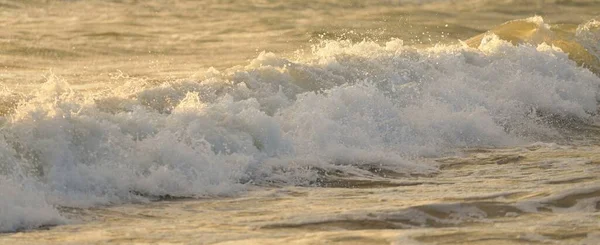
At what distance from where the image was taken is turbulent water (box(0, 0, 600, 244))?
7102 mm

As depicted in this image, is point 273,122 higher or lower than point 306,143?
higher

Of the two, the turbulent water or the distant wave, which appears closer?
the turbulent water

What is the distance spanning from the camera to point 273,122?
9828 millimetres

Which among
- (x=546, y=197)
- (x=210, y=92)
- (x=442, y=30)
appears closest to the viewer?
(x=546, y=197)

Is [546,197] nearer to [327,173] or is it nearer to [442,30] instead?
[327,173]

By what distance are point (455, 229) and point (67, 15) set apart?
15.4m

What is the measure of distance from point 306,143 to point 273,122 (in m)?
0.35

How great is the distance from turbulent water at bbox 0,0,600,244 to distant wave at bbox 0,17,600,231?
0.02 m

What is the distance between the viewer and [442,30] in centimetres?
2108

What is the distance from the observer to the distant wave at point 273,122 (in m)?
8.12

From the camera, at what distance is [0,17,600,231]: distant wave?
8125 millimetres

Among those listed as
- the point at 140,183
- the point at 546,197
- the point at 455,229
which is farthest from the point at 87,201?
the point at 546,197

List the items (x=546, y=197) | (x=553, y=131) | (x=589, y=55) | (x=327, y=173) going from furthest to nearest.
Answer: (x=589, y=55) → (x=553, y=131) → (x=327, y=173) → (x=546, y=197)

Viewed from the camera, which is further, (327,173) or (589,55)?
(589,55)
